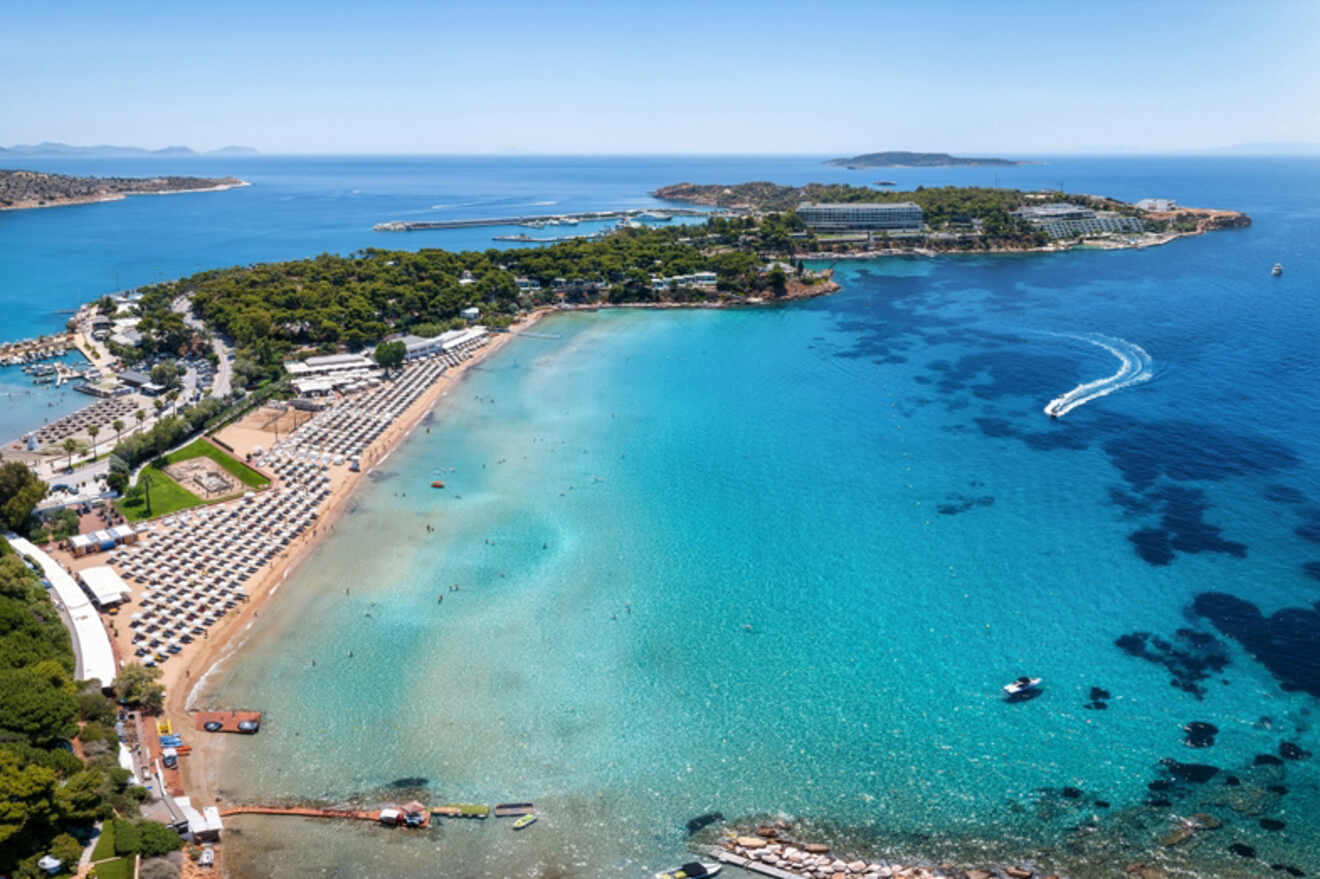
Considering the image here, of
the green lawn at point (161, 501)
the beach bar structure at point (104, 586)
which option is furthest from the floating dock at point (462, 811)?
the green lawn at point (161, 501)

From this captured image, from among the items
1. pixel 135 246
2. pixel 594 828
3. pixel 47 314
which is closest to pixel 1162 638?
pixel 594 828

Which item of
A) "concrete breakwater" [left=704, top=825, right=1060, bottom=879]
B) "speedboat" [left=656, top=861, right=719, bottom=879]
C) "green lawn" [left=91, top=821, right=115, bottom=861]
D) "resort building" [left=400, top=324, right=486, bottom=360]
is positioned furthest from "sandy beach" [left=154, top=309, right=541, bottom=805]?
"concrete breakwater" [left=704, top=825, right=1060, bottom=879]

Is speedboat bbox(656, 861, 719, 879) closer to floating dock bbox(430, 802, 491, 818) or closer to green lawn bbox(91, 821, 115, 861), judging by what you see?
floating dock bbox(430, 802, 491, 818)

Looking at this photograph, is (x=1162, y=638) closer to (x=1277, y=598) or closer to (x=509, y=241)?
(x=1277, y=598)

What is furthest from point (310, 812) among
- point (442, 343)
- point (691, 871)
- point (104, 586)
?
point (442, 343)

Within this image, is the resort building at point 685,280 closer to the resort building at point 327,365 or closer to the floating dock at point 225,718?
the resort building at point 327,365
